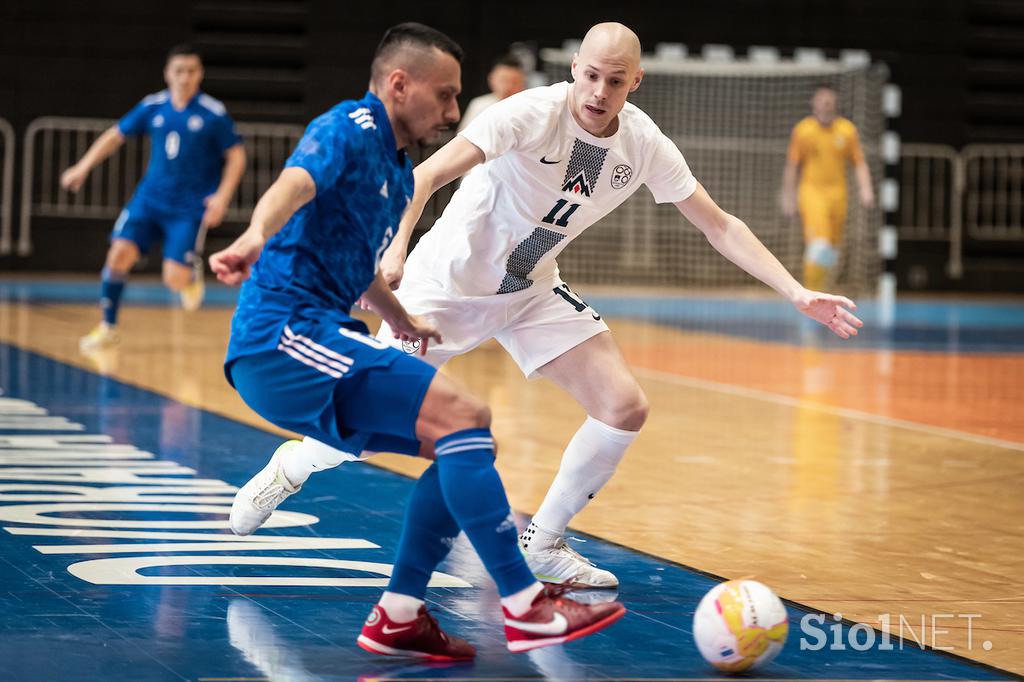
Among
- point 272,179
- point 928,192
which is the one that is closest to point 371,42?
point 272,179

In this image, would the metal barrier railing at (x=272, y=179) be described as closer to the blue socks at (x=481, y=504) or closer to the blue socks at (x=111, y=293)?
the blue socks at (x=111, y=293)

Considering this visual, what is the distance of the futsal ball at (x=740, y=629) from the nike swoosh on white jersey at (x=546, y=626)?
0.35 m

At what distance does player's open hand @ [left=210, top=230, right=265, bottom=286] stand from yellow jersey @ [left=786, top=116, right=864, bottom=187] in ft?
44.4

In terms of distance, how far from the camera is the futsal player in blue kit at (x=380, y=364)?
11.7ft

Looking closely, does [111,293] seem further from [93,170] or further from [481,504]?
[93,170]

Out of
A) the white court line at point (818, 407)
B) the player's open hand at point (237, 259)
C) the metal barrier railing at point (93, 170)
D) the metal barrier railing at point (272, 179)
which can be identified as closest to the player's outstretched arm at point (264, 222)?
the player's open hand at point (237, 259)

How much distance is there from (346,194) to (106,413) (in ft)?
15.1

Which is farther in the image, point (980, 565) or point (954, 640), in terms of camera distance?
point (980, 565)

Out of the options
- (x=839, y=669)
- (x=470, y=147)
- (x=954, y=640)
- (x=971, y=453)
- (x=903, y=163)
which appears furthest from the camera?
(x=903, y=163)

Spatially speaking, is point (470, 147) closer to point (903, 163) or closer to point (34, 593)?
point (34, 593)

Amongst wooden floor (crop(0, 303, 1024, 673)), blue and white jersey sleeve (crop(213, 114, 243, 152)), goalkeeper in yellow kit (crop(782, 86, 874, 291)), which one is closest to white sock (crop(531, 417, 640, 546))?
wooden floor (crop(0, 303, 1024, 673))

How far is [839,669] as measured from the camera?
12.1ft

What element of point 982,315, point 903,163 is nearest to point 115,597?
point 982,315

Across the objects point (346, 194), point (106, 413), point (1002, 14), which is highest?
point (1002, 14)
